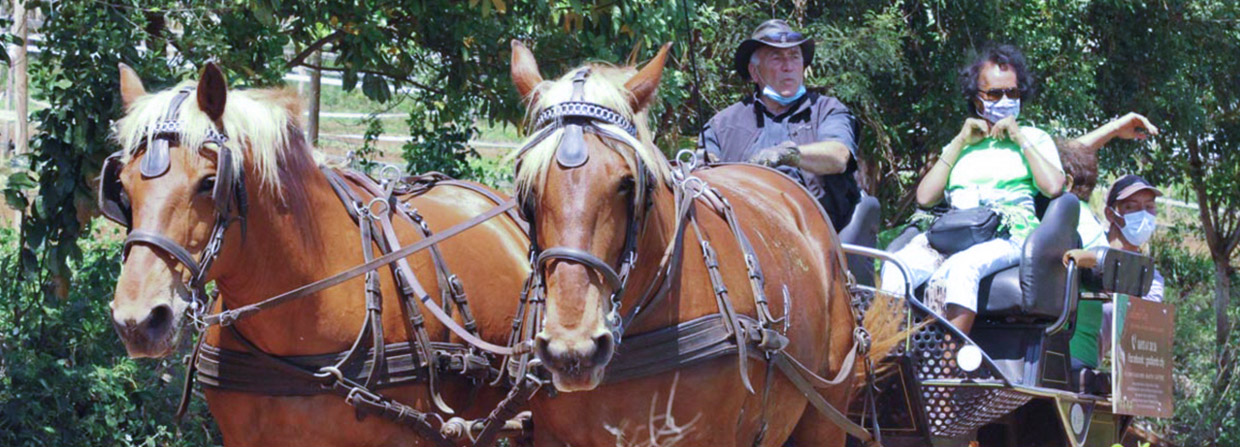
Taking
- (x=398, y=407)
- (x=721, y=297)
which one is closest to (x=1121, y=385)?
(x=721, y=297)

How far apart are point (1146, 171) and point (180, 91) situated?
34.9ft

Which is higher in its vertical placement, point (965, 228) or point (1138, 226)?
point (965, 228)

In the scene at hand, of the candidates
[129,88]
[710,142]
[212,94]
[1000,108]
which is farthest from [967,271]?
[129,88]

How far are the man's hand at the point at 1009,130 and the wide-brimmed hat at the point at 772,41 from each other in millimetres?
852

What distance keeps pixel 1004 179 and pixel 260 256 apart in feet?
11.1

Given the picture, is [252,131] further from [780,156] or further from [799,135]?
[799,135]

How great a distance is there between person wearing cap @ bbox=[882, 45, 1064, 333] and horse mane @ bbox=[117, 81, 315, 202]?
9.40ft

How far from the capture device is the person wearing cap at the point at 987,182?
238 inches

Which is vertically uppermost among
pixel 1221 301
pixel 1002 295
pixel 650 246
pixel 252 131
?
pixel 252 131

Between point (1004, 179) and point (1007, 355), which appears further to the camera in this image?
point (1004, 179)

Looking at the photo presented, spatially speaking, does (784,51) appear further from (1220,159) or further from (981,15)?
(1220,159)

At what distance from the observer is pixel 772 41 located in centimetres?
577

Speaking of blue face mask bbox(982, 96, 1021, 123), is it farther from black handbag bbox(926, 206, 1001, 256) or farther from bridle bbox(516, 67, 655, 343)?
bridle bbox(516, 67, 655, 343)

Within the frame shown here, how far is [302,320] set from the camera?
425 centimetres
